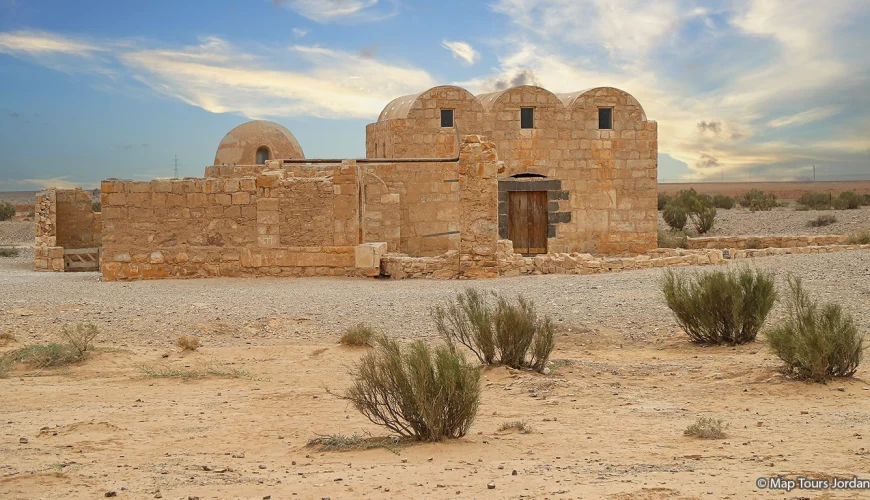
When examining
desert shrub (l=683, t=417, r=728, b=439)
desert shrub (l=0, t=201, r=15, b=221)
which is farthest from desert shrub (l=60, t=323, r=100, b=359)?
desert shrub (l=0, t=201, r=15, b=221)

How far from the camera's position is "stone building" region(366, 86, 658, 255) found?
19578mm

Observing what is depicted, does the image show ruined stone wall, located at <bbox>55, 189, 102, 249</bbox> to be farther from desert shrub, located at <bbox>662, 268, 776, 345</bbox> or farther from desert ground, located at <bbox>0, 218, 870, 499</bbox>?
desert shrub, located at <bbox>662, 268, 776, 345</bbox>

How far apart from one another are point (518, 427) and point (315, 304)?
5504 mm

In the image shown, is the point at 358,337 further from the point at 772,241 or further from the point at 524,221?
the point at 772,241

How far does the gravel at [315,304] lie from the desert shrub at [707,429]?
3.47 metres

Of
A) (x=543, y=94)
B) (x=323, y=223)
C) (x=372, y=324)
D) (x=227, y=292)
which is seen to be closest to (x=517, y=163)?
(x=543, y=94)

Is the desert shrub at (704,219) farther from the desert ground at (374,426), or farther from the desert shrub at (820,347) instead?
the desert shrub at (820,347)

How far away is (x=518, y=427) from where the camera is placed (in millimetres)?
5320

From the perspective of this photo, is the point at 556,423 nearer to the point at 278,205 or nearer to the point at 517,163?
the point at 278,205

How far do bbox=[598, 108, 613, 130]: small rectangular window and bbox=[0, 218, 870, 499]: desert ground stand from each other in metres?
9.99

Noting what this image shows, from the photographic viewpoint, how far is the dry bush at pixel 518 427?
17.3 feet

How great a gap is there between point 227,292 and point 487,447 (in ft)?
25.2

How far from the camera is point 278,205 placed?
45.3 feet

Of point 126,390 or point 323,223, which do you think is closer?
point 126,390
